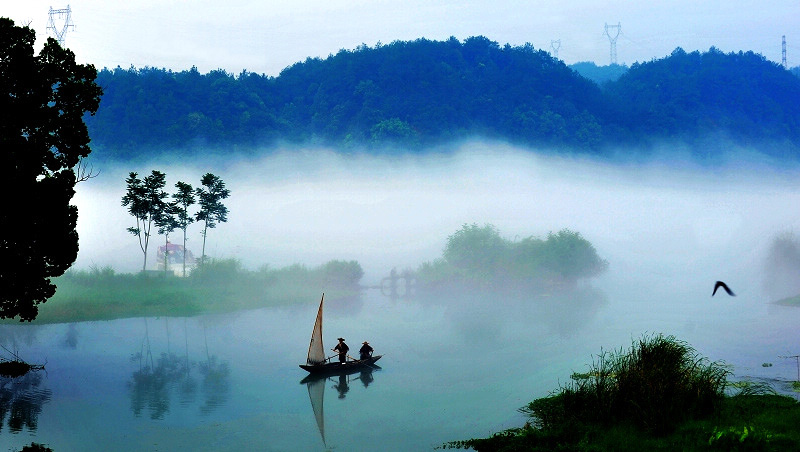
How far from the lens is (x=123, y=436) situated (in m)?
28.6

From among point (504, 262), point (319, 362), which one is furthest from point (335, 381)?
point (504, 262)

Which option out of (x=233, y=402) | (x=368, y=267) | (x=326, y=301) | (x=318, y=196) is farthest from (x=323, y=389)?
(x=318, y=196)

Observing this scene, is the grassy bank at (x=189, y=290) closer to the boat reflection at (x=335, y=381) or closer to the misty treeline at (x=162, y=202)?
the misty treeline at (x=162, y=202)

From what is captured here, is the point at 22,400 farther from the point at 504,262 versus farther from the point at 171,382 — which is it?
the point at 504,262

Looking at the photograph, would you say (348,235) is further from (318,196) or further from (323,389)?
(323,389)

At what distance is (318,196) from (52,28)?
251ft

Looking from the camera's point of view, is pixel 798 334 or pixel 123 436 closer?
pixel 123 436

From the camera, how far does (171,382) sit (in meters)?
39.3

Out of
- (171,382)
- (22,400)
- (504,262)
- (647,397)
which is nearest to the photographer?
(647,397)

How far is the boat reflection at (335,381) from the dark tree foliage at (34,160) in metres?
12.4

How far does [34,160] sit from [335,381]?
17.1 metres

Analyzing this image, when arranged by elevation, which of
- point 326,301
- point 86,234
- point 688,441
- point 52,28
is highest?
point 52,28

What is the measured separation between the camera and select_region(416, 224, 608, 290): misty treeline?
99000mm

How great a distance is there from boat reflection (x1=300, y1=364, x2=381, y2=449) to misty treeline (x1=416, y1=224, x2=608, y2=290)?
56.6 m
